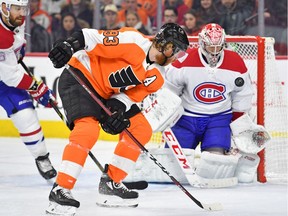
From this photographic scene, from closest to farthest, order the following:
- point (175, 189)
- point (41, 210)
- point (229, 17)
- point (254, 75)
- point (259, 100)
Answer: point (41, 210)
point (175, 189)
point (259, 100)
point (254, 75)
point (229, 17)

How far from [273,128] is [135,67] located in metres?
1.51

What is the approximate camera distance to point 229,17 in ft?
22.0

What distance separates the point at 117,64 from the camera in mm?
4176

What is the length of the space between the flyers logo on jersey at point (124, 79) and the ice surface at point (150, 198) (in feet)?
1.86

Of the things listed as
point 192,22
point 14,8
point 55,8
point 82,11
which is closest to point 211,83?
point 14,8

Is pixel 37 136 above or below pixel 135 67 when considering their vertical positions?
below

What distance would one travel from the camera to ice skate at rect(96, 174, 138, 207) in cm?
428

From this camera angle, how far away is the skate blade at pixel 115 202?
14.0ft

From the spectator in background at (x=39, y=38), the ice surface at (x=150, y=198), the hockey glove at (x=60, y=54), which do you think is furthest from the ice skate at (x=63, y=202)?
the spectator in background at (x=39, y=38)

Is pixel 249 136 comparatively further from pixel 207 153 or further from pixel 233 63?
pixel 233 63

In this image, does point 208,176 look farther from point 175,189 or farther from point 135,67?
point 135,67

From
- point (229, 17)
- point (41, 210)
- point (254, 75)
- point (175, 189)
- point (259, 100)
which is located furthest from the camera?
point (229, 17)

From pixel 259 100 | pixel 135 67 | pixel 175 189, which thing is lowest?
A: pixel 175 189

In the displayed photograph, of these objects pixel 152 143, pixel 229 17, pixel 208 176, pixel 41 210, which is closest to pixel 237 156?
pixel 208 176
